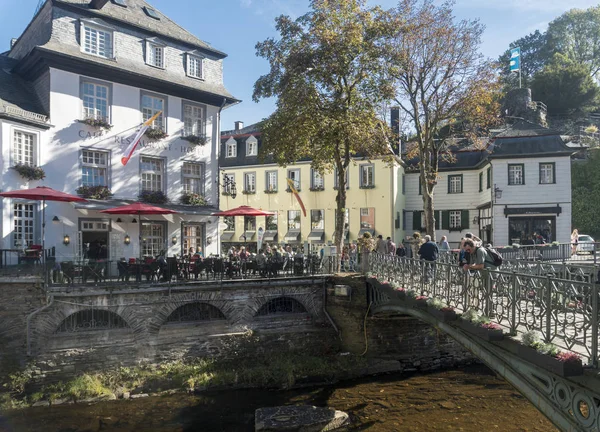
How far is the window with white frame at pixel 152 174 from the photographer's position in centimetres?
2153

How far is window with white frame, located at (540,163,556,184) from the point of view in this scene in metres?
29.2

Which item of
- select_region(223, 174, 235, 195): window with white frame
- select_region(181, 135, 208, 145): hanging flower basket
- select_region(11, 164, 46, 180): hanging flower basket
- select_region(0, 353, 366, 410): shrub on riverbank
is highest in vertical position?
select_region(181, 135, 208, 145): hanging flower basket

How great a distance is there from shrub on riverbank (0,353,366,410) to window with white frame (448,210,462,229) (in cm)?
1964

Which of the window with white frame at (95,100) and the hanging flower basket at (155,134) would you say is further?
the hanging flower basket at (155,134)

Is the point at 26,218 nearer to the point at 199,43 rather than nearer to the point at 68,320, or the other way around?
the point at 68,320

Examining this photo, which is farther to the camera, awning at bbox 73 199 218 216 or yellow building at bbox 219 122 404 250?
yellow building at bbox 219 122 404 250

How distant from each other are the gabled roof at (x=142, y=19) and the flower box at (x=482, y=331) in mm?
19253

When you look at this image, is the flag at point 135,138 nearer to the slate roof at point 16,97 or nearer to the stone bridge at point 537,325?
the slate roof at point 16,97

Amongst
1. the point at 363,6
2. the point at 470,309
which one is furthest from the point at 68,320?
the point at 363,6

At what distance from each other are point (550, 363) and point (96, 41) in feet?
67.5

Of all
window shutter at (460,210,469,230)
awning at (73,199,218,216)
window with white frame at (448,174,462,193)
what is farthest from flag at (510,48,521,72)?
awning at (73,199,218,216)

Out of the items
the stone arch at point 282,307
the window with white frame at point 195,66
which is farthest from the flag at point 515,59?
the stone arch at point 282,307

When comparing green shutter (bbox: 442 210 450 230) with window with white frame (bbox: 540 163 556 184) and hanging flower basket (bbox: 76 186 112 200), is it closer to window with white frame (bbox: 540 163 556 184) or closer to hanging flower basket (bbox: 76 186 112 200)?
window with white frame (bbox: 540 163 556 184)

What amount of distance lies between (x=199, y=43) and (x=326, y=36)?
8931 millimetres
